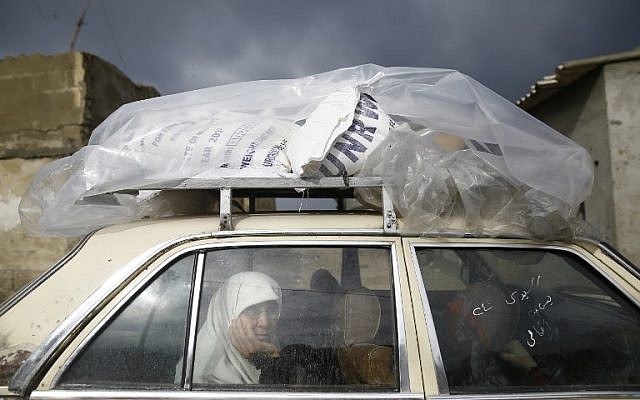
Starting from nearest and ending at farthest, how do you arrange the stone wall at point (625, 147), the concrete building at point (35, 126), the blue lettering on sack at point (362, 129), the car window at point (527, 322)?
the car window at point (527, 322)
the blue lettering on sack at point (362, 129)
the concrete building at point (35, 126)
the stone wall at point (625, 147)

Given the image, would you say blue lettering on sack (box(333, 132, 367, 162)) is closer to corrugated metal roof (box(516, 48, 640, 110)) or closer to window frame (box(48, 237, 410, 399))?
window frame (box(48, 237, 410, 399))

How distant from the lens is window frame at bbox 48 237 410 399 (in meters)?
1.38

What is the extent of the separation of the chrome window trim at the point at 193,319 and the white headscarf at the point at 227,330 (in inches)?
0.7

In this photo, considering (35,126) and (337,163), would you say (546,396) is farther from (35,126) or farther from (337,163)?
(35,126)

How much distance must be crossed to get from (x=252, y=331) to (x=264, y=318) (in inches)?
2.2

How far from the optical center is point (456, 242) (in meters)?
1.65

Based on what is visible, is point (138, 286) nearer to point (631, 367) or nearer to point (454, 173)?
point (454, 173)

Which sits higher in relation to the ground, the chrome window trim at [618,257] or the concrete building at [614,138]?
the concrete building at [614,138]

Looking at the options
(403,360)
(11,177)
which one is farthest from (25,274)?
(403,360)

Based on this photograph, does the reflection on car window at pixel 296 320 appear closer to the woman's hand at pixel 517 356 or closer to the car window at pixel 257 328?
the car window at pixel 257 328

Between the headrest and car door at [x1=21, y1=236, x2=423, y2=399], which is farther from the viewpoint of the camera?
the headrest

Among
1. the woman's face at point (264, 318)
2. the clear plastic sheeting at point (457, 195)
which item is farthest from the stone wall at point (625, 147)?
the woman's face at point (264, 318)

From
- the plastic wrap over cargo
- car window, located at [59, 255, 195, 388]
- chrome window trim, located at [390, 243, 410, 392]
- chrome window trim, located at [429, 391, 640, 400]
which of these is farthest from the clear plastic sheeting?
car window, located at [59, 255, 195, 388]

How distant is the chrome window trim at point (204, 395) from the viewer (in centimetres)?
137
